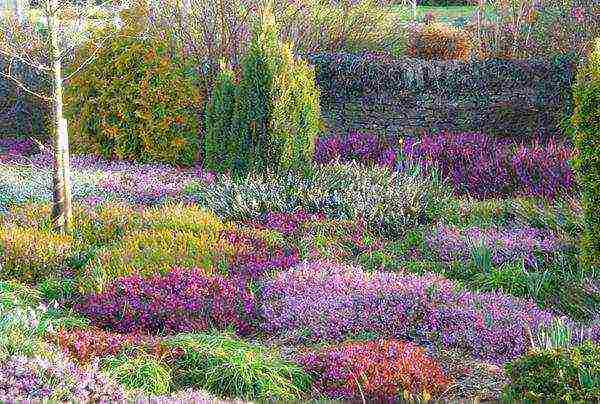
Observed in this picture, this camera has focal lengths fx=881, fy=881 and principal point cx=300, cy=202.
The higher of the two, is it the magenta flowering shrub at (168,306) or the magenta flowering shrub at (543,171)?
the magenta flowering shrub at (168,306)

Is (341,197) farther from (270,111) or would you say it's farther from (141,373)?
(141,373)

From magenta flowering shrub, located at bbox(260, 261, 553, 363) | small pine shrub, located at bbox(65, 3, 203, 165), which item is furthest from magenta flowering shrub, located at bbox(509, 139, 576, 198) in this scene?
small pine shrub, located at bbox(65, 3, 203, 165)

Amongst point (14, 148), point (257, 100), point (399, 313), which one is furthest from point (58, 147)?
point (14, 148)

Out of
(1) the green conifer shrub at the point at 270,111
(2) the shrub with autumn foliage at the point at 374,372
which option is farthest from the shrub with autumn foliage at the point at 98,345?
(1) the green conifer shrub at the point at 270,111

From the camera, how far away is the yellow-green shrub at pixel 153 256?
6195mm

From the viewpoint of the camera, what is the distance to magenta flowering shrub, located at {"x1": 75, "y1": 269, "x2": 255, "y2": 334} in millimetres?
5543

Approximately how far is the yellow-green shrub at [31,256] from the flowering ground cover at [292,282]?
0.05 feet

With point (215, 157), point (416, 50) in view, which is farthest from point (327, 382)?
point (416, 50)

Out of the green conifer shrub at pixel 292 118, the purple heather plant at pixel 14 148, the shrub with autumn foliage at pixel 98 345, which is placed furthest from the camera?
the purple heather plant at pixel 14 148

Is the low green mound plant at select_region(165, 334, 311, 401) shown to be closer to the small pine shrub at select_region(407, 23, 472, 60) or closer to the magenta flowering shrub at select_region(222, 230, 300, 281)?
the magenta flowering shrub at select_region(222, 230, 300, 281)

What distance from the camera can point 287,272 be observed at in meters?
6.31

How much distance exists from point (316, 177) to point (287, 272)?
2766 millimetres

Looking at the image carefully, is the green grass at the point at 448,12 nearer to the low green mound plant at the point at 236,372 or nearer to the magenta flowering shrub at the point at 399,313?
the magenta flowering shrub at the point at 399,313

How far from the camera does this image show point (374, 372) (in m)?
4.55
